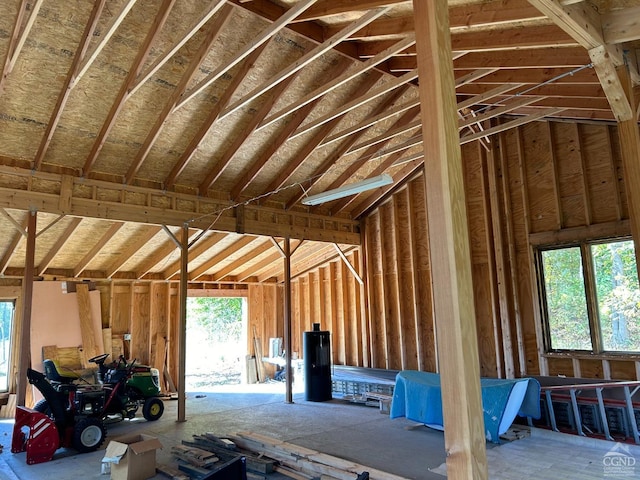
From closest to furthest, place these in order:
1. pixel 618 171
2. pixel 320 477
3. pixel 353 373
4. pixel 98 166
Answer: pixel 320 477 < pixel 618 171 < pixel 98 166 < pixel 353 373

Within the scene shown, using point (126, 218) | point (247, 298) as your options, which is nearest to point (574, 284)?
point (126, 218)

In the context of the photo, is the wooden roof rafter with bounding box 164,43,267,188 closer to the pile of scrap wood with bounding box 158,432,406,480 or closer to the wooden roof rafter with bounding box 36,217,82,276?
the wooden roof rafter with bounding box 36,217,82,276

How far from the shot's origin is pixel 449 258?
1607mm

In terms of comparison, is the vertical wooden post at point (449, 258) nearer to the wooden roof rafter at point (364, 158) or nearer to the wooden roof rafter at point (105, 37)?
the wooden roof rafter at point (105, 37)

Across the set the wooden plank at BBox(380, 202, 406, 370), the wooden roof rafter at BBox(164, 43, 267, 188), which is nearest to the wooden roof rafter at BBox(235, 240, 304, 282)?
the wooden plank at BBox(380, 202, 406, 370)

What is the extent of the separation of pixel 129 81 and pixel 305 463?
489cm

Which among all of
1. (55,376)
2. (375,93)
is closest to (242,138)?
(375,93)

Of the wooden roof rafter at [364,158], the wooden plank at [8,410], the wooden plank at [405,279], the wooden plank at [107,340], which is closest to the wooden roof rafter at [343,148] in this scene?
the wooden roof rafter at [364,158]

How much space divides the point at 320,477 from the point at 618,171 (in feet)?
19.6

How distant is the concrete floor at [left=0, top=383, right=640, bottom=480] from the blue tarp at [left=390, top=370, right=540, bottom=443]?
0.91ft

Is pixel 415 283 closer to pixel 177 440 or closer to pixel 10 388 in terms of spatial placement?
pixel 177 440

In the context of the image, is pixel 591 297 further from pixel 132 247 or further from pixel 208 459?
pixel 132 247

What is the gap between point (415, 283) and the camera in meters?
9.11

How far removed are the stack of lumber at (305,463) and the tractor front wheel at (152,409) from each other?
2563 mm
